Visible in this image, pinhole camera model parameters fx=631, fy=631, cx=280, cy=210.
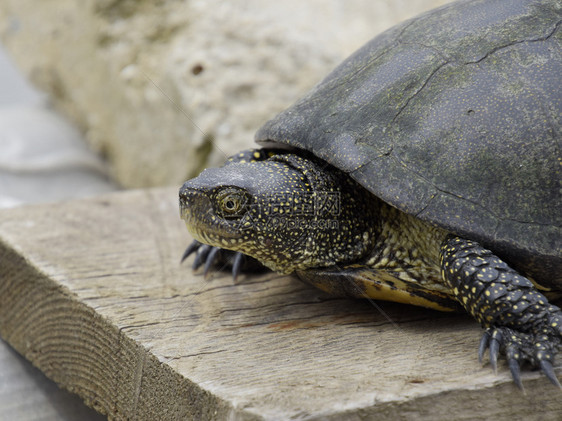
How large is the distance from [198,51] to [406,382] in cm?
294

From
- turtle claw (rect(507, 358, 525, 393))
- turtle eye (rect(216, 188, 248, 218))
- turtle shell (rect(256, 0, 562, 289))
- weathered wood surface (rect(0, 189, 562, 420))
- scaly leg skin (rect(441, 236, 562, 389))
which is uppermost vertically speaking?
turtle shell (rect(256, 0, 562, 289))

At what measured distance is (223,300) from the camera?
1939 millimetres

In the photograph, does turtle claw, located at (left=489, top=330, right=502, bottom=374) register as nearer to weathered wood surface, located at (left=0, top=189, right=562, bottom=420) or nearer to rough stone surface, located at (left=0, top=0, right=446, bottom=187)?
weathered wood surface, located at (left=0, top=189, right=562, bottom=420)

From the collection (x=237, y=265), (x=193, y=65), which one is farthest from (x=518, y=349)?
(x=193, y=65)

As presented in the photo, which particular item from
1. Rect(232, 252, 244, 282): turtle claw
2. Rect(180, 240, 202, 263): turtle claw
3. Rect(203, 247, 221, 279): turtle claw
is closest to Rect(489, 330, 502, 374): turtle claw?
Rect(232, 252, 244, 282): turtle claw

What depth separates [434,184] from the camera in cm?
158

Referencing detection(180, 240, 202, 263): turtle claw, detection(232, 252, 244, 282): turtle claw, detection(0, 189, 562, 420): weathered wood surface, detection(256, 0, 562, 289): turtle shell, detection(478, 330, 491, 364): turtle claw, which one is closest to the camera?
detection(0, 189, 562, 420): weathered wood surface

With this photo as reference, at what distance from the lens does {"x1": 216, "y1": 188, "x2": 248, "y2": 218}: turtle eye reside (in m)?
1.68

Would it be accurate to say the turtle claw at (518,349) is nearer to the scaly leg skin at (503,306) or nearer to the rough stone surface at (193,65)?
the scaly leg skin at (503,306)

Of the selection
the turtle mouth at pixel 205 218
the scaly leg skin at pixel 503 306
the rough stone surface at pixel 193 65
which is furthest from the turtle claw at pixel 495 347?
the rough stone surface at pixel 193 65

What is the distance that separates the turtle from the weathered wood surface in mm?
94

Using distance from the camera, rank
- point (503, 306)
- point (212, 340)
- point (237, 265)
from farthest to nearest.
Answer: point (237, 265) → point (212, 340) → point (503, 306)

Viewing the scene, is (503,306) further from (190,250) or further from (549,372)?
(190,250)

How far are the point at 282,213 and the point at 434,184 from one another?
41 cm
